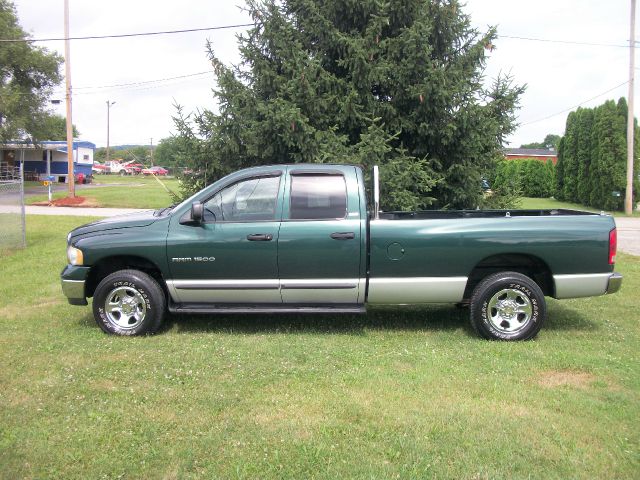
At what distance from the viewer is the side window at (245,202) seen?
594 centimetres

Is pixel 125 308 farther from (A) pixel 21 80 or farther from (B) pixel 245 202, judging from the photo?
(A) pixel 21 80

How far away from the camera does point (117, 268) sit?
6219mm

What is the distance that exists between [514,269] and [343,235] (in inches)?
77.0

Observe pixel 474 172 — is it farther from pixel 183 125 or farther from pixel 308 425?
pixel 308 425

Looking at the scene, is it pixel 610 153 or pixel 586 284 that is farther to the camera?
pixel 610 153

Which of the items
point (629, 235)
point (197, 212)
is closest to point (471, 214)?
point (197, 212)

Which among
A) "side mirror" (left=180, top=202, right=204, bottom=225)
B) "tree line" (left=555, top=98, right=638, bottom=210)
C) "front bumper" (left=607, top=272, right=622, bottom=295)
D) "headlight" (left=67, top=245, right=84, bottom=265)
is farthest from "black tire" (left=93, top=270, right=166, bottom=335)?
"tree line" (left=555, top=98, right=638, bottom=210)

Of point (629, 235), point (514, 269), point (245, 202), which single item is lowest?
point (629, 235)

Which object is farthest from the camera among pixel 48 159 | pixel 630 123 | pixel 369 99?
pixel 48 159

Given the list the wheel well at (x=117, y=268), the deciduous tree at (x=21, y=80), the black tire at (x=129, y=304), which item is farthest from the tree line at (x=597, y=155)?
the deciduous tree at (x=21, y=80)

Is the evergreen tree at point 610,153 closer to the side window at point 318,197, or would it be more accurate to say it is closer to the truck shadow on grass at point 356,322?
the truck shadow on grass at point 356,322

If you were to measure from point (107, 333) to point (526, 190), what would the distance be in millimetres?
35422

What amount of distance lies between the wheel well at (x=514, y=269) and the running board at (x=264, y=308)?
130cm

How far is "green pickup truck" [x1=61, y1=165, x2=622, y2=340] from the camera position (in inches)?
226
